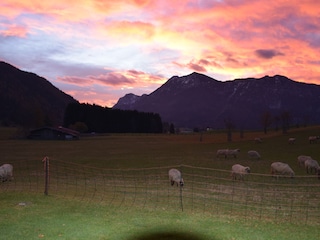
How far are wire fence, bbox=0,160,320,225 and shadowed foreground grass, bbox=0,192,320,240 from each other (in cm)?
125

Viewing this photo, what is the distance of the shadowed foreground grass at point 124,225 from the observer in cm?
995

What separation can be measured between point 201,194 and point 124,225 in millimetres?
7472

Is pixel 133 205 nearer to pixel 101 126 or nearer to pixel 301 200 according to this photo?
pixel 301 200

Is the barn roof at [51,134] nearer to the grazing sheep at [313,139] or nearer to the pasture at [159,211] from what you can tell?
the grazing sheep at [313,139]

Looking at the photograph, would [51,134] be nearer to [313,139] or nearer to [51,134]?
[51,134]

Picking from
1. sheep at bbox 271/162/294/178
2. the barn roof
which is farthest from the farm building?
sheep at bbox 271/162/294/178

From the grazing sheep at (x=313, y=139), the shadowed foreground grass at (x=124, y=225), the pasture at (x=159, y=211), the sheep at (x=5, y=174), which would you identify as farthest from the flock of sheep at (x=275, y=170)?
the grazing sheep at (x=313, y=139)

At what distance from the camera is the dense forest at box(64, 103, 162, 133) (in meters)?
127

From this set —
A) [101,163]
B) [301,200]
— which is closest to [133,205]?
[301,200]

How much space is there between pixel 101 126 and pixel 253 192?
114 metres

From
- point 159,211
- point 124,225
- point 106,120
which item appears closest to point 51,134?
point 106,120

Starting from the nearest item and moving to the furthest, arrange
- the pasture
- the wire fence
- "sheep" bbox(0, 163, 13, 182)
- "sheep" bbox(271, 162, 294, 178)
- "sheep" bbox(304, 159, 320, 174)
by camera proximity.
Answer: the pasture → the wire fence → "sheep" bbox(0, 163, 13, 182) → "sheep" bbox(271, 162, 294, 178) → "sheep" bbox(304, 159, 320, 174)

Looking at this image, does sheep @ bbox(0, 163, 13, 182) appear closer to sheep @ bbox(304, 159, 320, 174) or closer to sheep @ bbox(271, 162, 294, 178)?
sheep @ bbox(271, 162, 294, 178)

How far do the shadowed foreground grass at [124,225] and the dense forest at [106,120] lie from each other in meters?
106
